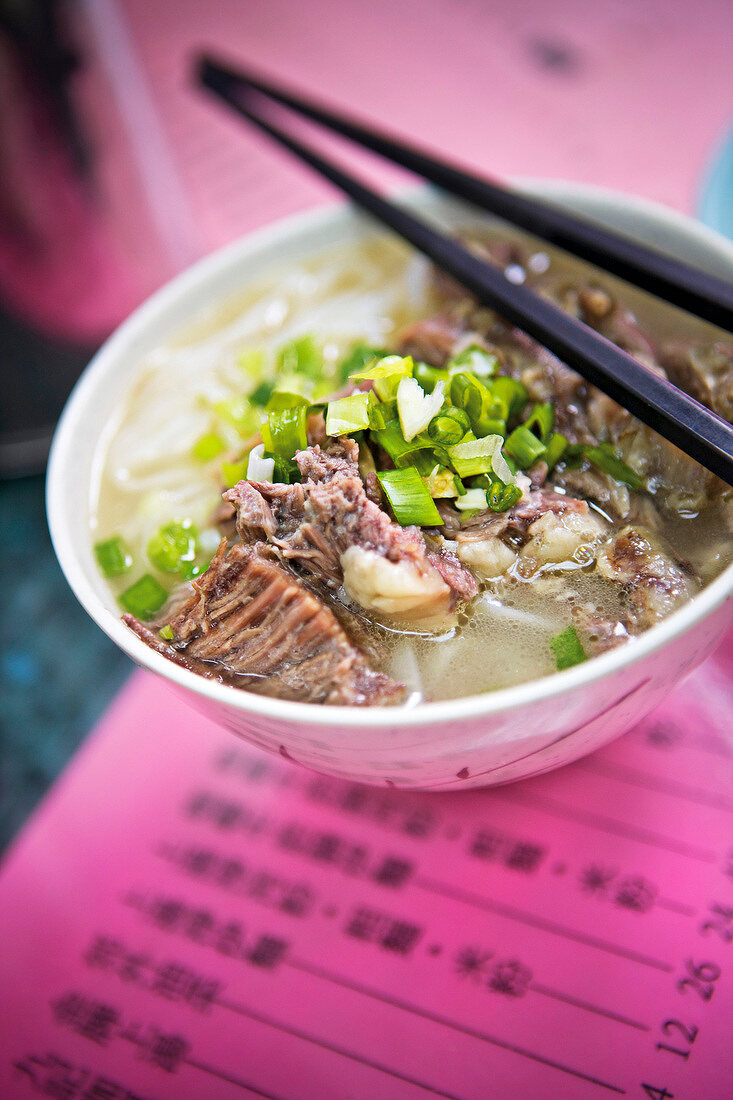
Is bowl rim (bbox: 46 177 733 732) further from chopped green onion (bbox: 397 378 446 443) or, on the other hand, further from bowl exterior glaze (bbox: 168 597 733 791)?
chopped green onion (bbox: 397 378 446 443)

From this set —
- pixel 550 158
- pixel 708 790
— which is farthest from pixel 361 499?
pixel 550 158

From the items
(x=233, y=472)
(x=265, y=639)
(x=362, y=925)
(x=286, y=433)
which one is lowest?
(x=362, y=925)

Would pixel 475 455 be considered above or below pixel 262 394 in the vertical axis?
above

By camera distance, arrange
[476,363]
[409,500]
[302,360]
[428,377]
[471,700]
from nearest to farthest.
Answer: [471,700], [409,500], [428,377], [476,363], [302,360]

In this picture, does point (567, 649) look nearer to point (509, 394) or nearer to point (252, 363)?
point (509, 394)

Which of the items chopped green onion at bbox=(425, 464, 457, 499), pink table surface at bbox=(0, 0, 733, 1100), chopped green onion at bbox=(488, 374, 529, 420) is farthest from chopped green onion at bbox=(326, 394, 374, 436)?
pink table surface at bbox=(0, 0, 733, 1100)

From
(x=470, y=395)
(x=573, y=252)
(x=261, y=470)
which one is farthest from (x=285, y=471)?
(x=573, y=252)

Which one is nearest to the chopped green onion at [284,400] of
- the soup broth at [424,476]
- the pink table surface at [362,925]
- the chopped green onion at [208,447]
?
the soup broth at [424,476]
